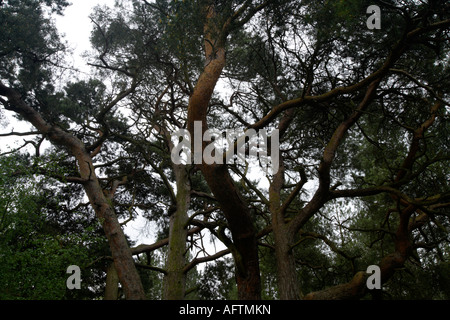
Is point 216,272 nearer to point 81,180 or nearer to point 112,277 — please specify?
point 112,277

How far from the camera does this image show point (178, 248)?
25.1 feet

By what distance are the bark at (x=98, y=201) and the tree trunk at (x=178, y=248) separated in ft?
3.07

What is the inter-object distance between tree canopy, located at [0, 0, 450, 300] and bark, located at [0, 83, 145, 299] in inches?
1.3

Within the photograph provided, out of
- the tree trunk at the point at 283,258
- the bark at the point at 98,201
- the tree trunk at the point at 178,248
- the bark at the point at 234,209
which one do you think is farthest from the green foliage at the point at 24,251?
the tree trunk at the point at 283,258

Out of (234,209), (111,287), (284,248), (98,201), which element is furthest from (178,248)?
(111,287)

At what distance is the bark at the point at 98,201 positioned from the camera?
20.9 feet

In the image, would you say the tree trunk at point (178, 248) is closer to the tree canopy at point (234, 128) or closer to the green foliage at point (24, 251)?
the tree canopy at point (234, 128)

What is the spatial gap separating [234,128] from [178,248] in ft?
12.3

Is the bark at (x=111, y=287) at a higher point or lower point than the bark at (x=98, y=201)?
lower

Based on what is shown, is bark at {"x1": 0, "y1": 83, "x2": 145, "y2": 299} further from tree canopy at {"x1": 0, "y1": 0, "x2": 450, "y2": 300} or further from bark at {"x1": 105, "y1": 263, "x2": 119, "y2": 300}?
bark at {"x1": 105, "y1": 263, "x2": 119, "y2": 300}

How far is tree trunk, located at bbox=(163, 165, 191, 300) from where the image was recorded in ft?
23.1

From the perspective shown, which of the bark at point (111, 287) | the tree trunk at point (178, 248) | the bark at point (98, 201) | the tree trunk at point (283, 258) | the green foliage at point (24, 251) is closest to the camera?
the green foliage at point (24, 251)
